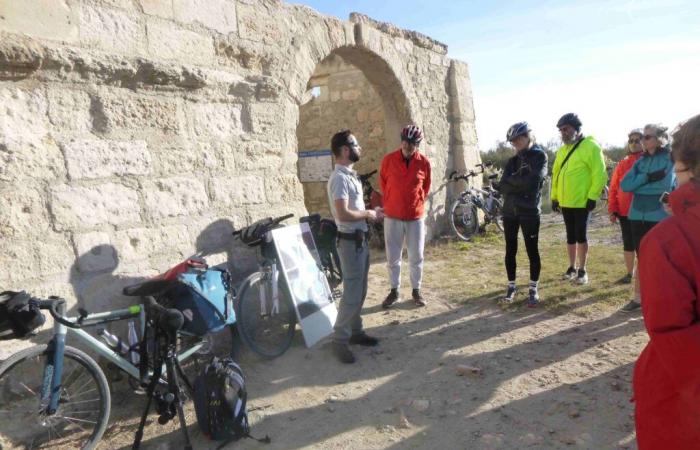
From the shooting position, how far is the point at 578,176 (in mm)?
5242

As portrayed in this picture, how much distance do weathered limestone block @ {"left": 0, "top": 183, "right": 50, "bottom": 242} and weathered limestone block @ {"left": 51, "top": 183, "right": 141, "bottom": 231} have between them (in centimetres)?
7

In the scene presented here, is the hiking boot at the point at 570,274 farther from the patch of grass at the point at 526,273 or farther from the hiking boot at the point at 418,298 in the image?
the hiking boot at the point at 418,298

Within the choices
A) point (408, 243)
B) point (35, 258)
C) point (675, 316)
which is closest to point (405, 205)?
point (408, 243)

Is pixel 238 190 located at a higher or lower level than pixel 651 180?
higher

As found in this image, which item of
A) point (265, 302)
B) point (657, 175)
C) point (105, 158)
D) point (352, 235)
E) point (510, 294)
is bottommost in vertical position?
point (510, 294)

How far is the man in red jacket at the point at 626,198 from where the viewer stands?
16.8ft

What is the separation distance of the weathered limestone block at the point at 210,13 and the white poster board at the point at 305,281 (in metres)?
1.64

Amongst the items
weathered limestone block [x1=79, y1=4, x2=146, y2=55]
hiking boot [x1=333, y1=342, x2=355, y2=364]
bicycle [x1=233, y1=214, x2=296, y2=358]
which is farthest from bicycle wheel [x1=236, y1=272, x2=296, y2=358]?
weathered limestone block [x1=79, y1=4, x2=146, y2=55]

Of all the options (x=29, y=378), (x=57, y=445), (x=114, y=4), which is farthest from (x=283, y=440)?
(x=114, y=4)

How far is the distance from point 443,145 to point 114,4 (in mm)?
5623

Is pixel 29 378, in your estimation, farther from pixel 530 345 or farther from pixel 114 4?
pixel 530 345

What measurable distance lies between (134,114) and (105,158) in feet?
1.24

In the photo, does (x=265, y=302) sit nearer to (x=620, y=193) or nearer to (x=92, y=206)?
(x=92, y=206)

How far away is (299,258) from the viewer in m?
4.28
